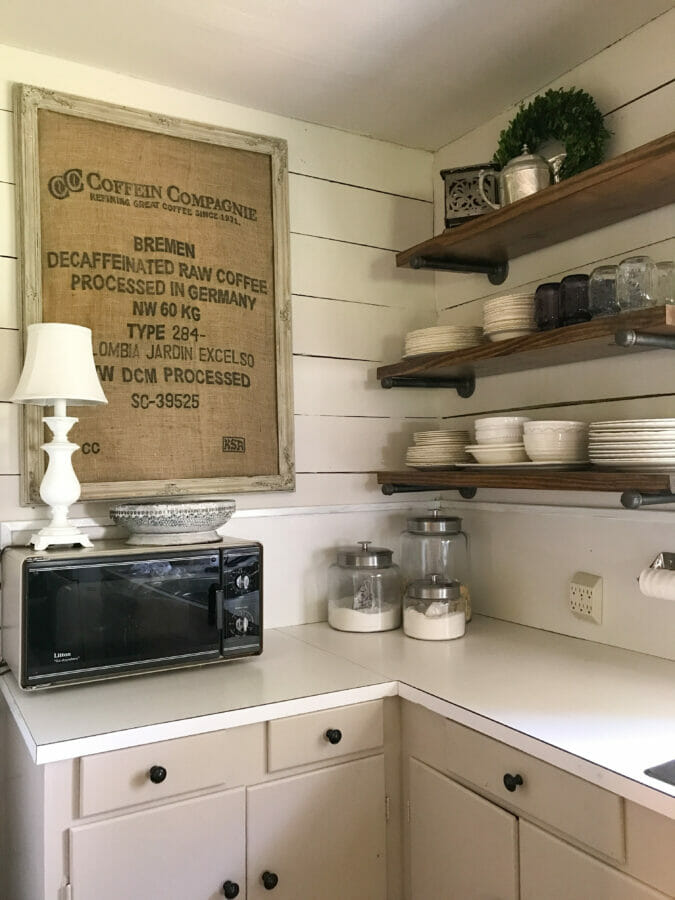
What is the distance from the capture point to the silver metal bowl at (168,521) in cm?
173

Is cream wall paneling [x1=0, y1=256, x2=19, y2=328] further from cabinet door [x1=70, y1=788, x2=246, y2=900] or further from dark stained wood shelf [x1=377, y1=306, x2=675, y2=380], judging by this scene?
cabinet door [x1=70, y1=788, x2=246, y2=900]

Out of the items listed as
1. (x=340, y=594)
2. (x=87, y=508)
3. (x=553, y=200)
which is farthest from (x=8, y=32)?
(x=340, y=594)

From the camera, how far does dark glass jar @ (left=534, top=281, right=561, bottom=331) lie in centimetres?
177

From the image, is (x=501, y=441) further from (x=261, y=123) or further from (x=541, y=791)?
(x=261, y=123)

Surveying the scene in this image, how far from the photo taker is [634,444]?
1.51 meters

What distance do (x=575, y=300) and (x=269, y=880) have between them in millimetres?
1390

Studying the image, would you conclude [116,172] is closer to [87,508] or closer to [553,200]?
[87,508]

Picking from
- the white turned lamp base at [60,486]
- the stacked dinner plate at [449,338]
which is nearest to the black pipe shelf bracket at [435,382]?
the stacked dinner plate at [449,338]

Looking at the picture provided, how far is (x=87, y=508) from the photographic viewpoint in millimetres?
1901

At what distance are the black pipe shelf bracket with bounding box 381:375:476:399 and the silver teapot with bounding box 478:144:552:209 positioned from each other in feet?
1.96

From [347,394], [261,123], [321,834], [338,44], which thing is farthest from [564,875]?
[261,123]

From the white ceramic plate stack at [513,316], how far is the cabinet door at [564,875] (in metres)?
1.11

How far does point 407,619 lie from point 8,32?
69.7 inches

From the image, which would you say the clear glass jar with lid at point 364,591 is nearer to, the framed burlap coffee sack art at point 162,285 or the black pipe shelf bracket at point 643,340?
the framed burlap coffee sack art at point 162,285
